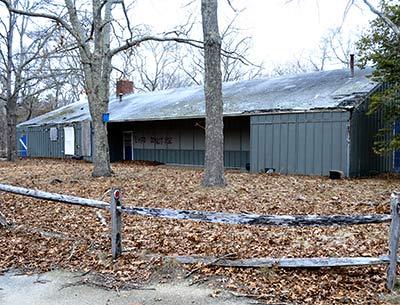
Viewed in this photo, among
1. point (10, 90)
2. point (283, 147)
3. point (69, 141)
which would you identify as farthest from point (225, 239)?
point (10, 90)

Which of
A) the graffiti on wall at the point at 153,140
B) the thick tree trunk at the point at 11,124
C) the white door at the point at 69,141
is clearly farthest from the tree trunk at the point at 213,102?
the thick tree trunk at the point at 11,124

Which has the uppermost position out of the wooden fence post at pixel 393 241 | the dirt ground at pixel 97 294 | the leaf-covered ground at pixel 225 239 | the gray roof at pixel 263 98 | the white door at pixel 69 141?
the gray roof at pixel 263 98

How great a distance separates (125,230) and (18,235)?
1859 millimetres

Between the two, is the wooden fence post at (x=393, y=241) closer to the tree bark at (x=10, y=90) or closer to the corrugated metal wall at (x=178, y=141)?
the corrugated metal wall at (x=178, y=141)

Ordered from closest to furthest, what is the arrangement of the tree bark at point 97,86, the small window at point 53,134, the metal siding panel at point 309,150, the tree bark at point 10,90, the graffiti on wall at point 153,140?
1. the tree bark at point 97,86
2. the metal siding panel at point 309,150
3. the graffiti on wall at point 153,140
4. the tree bark at point 10,90
5. the small window at point 53,134

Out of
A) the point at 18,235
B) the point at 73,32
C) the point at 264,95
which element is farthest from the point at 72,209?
the point at 264,95

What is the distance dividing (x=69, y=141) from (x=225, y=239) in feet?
71.4

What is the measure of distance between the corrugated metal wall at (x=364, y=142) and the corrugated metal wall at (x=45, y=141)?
16.3 meters

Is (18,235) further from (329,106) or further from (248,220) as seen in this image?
(329,106)

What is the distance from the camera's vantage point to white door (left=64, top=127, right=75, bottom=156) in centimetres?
2580

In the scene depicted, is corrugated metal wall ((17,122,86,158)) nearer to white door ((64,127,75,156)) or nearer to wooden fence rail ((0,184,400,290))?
white door ((64,127,75,156))

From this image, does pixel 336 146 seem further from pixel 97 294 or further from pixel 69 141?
pixel 69 141

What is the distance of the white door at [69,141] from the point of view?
25.8m

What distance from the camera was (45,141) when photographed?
2898 centimetres
